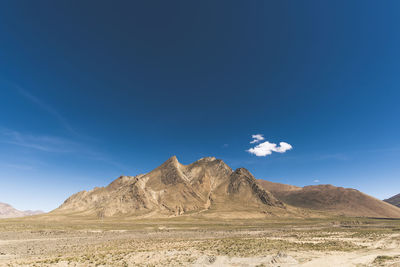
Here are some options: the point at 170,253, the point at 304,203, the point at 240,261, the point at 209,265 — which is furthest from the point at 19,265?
the point at 304,203

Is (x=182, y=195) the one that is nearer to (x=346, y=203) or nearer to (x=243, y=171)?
(x=243, y=171)

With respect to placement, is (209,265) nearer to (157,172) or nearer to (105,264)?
(105,264)

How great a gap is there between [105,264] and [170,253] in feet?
25.4

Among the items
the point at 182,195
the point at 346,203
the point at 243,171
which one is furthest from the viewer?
the point at 346,203

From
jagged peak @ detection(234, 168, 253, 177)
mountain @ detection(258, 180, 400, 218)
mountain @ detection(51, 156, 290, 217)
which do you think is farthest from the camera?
jagged peak @ detection(234, 168, 253, 177)

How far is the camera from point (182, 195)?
5226 inches

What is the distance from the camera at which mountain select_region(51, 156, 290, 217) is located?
118500mm

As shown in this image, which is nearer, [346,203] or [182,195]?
[182,195]

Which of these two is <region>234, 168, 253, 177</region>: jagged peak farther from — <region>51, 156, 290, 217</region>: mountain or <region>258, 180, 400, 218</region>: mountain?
<region>258, 180, 400, 218</region>: mountain

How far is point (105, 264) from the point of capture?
68.6ft

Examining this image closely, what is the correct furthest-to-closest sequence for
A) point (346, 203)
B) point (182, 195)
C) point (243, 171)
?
1. point (346, 203)
2. point (243, 171)
3. point (182, 195)

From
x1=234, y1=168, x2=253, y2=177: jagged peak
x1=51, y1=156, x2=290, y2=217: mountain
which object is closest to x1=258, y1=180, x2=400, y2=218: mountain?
x1=234, y1=168, x2=253, y2=177: jagged peak

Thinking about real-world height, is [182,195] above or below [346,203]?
above

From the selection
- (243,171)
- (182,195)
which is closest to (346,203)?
(243,171)
